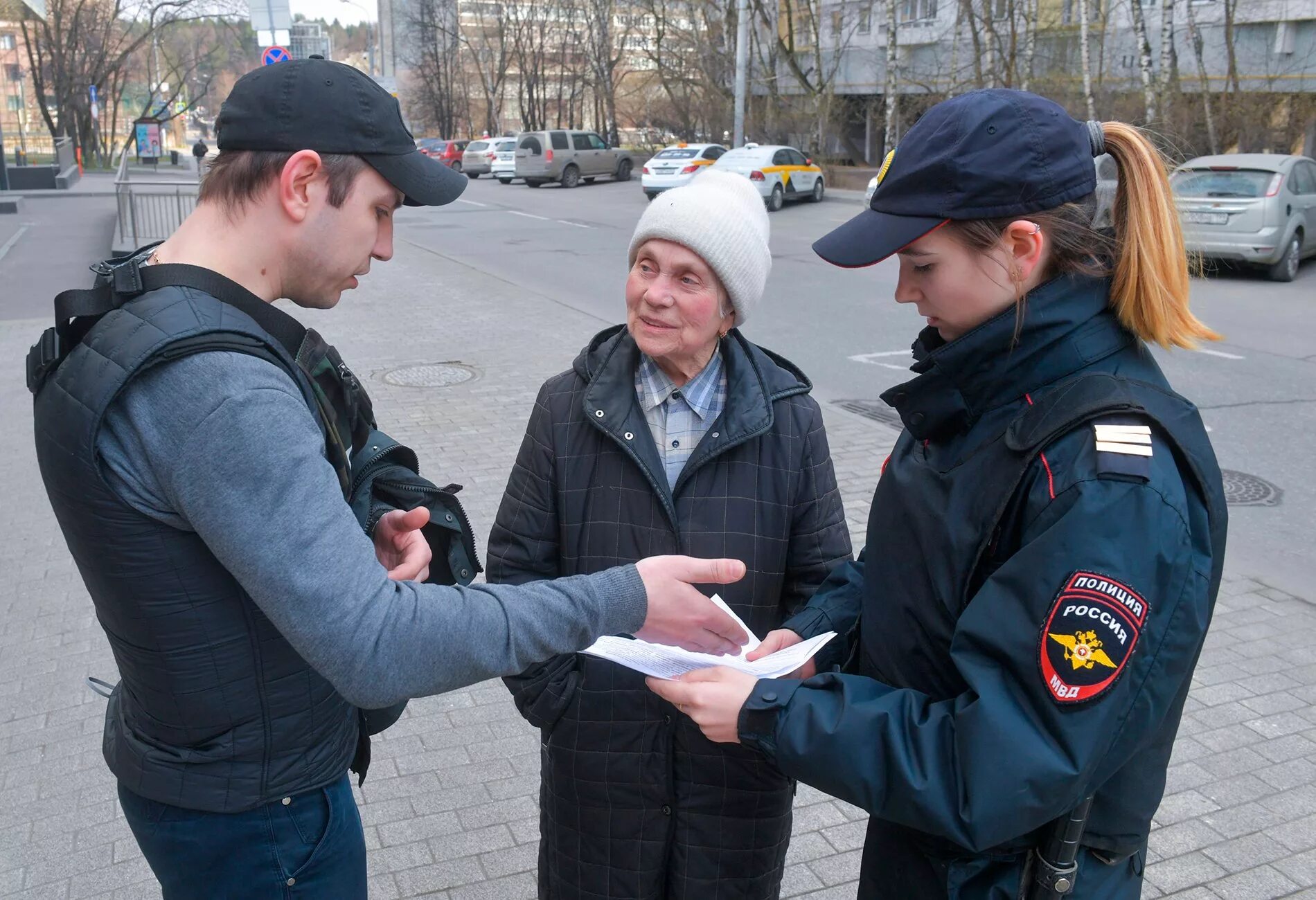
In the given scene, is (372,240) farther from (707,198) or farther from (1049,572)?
(1049,572)

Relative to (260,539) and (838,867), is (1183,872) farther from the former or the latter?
(260,539)

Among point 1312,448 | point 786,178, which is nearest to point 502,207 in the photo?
point 786,178

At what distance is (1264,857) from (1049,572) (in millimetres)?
2525

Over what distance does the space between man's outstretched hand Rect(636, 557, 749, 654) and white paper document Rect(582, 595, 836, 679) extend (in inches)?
1.2

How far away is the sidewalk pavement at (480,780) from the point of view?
3221 millimetres

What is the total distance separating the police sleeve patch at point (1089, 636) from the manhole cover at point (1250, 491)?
550 cm

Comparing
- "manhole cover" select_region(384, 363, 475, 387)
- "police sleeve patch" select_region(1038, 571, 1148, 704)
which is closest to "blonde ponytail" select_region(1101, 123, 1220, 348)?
"police sleeve patch" select_region(1038, 571, 1148, 704)

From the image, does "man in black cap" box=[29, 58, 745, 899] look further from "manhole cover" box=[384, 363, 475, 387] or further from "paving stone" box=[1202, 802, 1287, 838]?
"manhole cover" box=[384, 363, 475, 387]

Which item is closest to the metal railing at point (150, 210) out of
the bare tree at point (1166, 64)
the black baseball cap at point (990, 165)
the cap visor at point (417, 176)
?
the cap visor at point (417, 176)

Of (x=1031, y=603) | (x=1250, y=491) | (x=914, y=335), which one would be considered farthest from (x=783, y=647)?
(x=914, y=335)

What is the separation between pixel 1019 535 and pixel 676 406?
1.10 meters

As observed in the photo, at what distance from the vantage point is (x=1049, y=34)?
3022 centimetres

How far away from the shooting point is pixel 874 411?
8227 mm

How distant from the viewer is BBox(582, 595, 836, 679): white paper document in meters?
1.81
